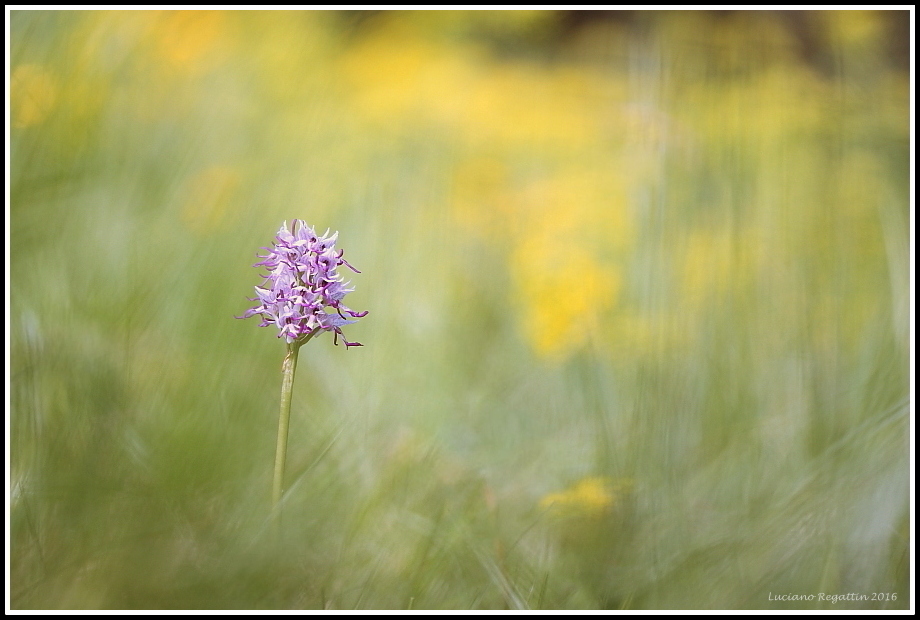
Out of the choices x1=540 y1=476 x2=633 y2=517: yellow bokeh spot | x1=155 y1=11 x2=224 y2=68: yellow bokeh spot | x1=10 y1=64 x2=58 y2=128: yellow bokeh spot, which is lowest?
x1=540 y1=476 x2=633 y2=517: yellow bokeh spot

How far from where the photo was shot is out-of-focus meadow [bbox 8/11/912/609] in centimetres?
71

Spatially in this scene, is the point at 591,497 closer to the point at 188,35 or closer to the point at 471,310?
the point at 471,310

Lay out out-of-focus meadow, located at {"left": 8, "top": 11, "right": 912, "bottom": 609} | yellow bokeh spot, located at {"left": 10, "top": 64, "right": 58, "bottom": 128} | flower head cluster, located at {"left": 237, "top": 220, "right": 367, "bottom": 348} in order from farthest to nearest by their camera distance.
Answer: yellow bokeh spot, located at {"left": 10, "top": 64, "right": 58, "bottom": 128} < out-of-focus meadow, located at {"left": 8, "top": 11, "right": 912, "bottom": 609} < flower head cluster, located at {"left": 237, "top": 220, "right": 367, "bottom": 348}

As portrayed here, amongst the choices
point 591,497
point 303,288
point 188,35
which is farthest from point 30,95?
point 591,497

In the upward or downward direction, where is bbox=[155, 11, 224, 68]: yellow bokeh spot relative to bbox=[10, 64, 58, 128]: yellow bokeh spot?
upward

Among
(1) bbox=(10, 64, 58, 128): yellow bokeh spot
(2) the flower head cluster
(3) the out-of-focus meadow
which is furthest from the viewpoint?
(1) bbox=(10, 64, 58, 128): yellow bokeh spot

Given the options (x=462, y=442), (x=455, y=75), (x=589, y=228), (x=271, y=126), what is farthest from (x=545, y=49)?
(x=462, y=442)

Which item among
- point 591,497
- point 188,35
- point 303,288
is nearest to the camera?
point 303,288

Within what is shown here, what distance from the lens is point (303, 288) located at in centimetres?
57

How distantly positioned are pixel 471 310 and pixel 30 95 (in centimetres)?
59

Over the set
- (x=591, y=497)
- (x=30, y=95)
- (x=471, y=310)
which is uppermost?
(x=30, y=95)

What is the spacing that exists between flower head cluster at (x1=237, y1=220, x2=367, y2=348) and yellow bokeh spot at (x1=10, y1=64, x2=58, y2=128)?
456 millimetres

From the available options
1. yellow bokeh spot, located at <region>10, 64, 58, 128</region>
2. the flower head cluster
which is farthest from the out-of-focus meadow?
the flower head cluster

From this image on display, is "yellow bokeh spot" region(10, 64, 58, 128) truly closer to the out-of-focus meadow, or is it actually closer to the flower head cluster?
the out-of-focus meadow
